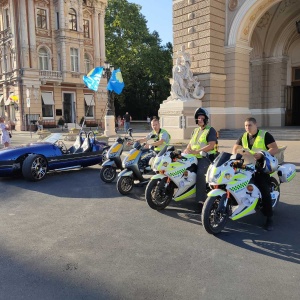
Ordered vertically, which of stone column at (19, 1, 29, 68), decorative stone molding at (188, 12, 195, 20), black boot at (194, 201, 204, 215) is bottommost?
black boot at (194, 201, 204, 215)

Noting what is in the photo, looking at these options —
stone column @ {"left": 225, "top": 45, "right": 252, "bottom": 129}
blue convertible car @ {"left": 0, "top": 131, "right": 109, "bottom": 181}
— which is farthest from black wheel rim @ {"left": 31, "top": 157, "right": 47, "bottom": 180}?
stone column @ {"left": 225, "top": 45, "right": 252, "bottom": 129}

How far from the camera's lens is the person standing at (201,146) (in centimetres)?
534

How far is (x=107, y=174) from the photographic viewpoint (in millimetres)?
7980

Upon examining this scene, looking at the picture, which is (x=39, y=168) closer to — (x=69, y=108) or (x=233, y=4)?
(x=233, y=4)

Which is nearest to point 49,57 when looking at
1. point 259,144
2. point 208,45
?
point 208,45

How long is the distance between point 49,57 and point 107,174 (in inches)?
1219

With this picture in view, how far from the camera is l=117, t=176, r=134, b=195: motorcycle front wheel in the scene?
668cm

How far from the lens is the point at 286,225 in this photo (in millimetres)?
4867

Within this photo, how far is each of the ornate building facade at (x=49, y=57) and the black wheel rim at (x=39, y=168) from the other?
2464 centimetres

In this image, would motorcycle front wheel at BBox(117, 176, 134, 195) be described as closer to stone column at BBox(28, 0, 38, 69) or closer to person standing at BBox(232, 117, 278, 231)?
person standing at BBox(232, 117, 278, 231)

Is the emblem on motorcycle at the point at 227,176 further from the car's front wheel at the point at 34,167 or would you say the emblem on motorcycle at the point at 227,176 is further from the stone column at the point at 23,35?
the stone column at the point at 23,35

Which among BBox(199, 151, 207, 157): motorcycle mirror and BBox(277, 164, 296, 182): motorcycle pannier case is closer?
BBox(277, 164, 296, 182): motorcycle pannier case

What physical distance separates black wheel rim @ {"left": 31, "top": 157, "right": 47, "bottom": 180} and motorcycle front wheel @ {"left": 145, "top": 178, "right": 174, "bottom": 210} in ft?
12.6

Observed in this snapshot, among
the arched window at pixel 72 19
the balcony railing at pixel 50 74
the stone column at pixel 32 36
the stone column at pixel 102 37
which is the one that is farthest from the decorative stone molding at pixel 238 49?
the stone column at pixel 102 37
